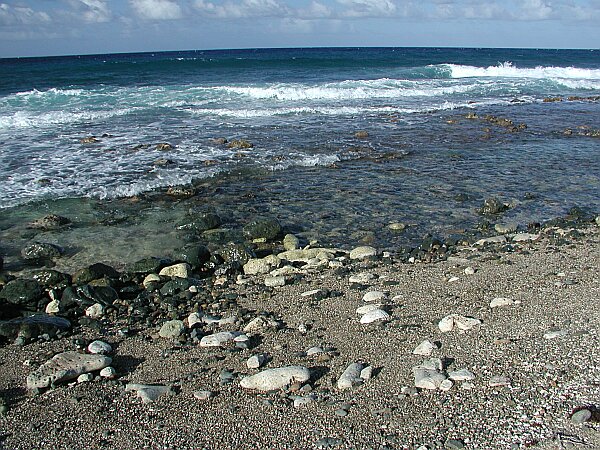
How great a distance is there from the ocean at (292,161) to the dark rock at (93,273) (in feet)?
2.78

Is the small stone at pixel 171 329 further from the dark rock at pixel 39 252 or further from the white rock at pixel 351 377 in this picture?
the dark rock at pixel 39 252

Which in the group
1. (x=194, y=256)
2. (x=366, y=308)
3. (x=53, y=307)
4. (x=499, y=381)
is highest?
(x=499, y=381)

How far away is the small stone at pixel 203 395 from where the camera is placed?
5.02 m

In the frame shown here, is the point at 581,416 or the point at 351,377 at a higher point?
the point at 581,416

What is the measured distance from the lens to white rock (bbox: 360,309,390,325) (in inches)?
251

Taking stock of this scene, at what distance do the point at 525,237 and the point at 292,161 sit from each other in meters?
7.33

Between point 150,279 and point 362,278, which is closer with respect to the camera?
point 362,278

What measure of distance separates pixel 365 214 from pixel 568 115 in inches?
673

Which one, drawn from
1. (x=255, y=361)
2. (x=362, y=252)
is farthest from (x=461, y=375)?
(x=362, y=252)

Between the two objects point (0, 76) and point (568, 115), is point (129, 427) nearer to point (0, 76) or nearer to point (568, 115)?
point (568, 115)

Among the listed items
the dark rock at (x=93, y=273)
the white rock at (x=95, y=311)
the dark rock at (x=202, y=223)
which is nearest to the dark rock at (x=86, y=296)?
the white rock at (x=95, y=311)

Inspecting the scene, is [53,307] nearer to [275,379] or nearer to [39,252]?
[39,252]

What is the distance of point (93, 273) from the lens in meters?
8.11

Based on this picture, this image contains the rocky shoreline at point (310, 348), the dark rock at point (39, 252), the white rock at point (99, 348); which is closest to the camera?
the rocky shoreline at point (310, 348)
